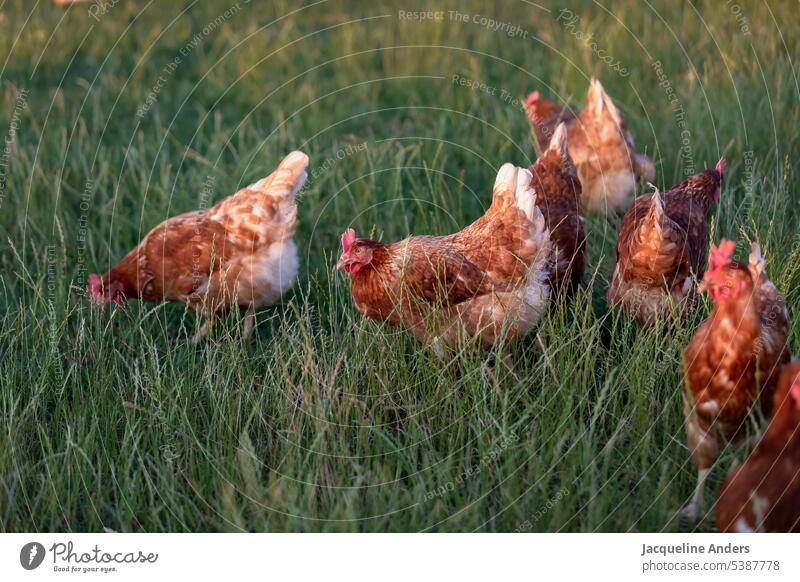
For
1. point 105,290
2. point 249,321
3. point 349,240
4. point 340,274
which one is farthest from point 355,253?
point 105,290

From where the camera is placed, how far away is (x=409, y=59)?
7566 millimetres

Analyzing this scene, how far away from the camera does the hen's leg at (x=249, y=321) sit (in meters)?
4.58

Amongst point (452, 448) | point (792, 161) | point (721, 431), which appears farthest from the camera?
point (792, 161)

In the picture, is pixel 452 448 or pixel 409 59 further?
pixel 409 59

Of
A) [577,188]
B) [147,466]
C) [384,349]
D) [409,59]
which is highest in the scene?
[409,59]

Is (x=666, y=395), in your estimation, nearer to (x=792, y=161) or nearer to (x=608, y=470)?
(x=608, y=470)

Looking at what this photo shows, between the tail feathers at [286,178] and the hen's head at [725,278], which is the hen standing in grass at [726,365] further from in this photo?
the tail feathers at [286,178]

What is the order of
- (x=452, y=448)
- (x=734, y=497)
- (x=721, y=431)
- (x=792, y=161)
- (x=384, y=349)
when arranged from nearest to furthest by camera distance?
(x=734, y=497) → (x=721, y=431) → (x=452, y=448) → (x=384, y=349) → (x=792, y=161)

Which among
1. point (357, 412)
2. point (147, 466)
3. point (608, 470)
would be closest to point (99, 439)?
point (147, 466)

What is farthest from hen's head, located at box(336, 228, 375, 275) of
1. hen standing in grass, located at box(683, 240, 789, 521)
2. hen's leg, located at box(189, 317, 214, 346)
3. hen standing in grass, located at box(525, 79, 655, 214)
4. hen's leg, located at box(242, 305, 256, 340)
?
hen standing in grass, located at box(525, 79, 655, 214)

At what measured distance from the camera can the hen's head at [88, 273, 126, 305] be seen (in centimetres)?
473

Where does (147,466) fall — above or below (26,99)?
below
